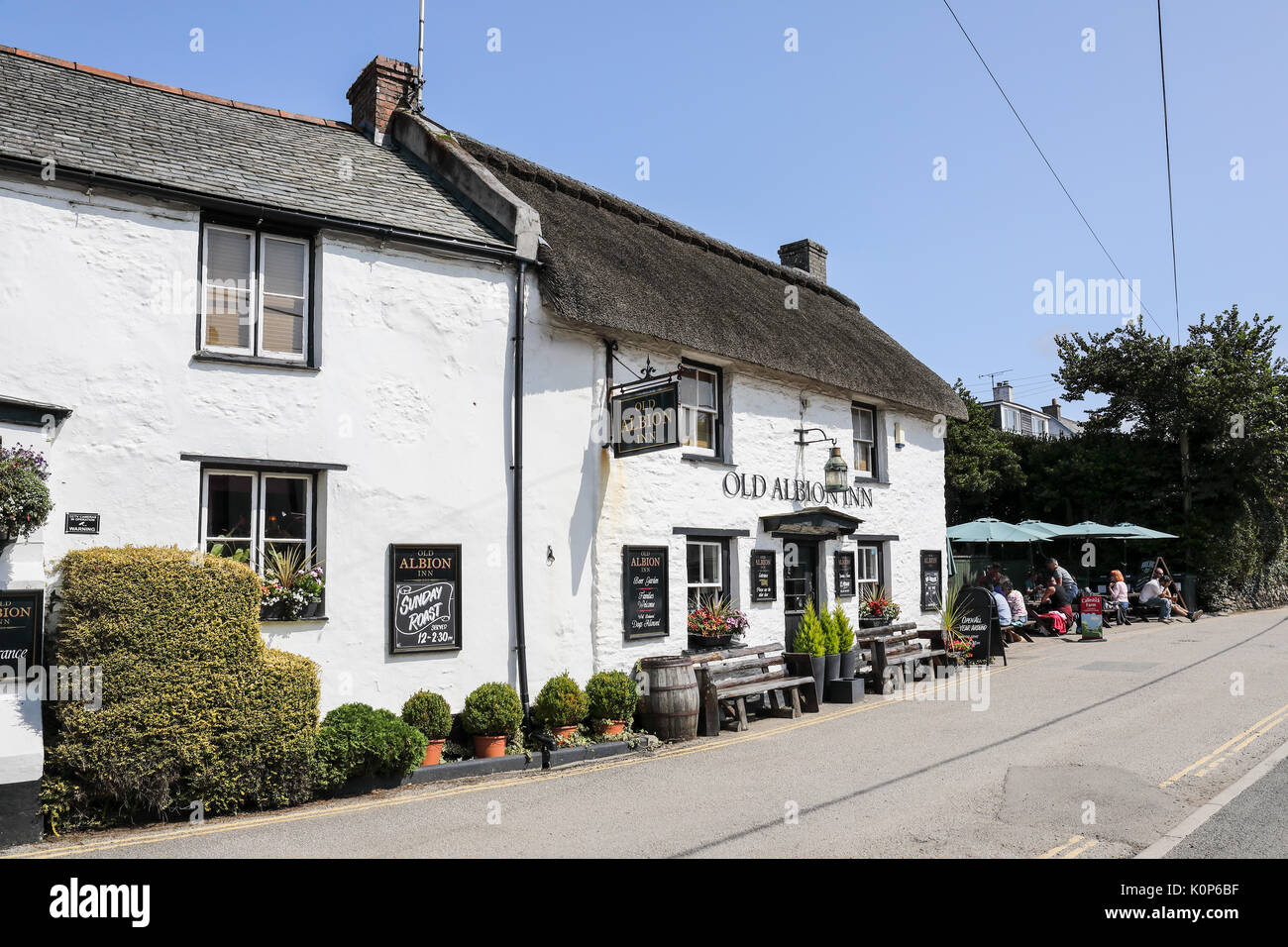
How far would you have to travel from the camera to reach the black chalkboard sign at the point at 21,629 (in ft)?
22.6

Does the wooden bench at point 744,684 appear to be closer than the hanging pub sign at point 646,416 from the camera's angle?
No

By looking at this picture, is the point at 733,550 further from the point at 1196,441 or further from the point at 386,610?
the point at 1196,441

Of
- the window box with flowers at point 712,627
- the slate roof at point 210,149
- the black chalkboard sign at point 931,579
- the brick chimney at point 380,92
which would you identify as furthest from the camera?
the black chalkboard sign at point 931,579

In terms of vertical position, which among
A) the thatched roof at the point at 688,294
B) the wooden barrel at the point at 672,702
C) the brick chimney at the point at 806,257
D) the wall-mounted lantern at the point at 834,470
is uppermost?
the brick chimney at the point at 806,257

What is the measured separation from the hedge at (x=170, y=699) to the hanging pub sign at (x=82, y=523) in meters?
0.37

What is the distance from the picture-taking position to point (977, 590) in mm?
16500

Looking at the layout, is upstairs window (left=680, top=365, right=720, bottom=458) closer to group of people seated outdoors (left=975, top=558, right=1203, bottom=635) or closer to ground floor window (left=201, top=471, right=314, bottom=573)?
ground floor window (left=201, top=471, right=314, bottom=573)

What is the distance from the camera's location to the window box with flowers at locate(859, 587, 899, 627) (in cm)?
1577

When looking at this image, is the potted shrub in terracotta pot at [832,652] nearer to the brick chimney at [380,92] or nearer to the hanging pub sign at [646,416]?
the hanging pub sign at [646,416]

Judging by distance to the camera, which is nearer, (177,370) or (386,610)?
(177,370)

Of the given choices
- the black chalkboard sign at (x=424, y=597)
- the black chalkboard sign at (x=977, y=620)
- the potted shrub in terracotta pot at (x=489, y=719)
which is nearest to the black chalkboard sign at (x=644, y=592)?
the potted shrub in terracotta pot at (x=489, y=719)
